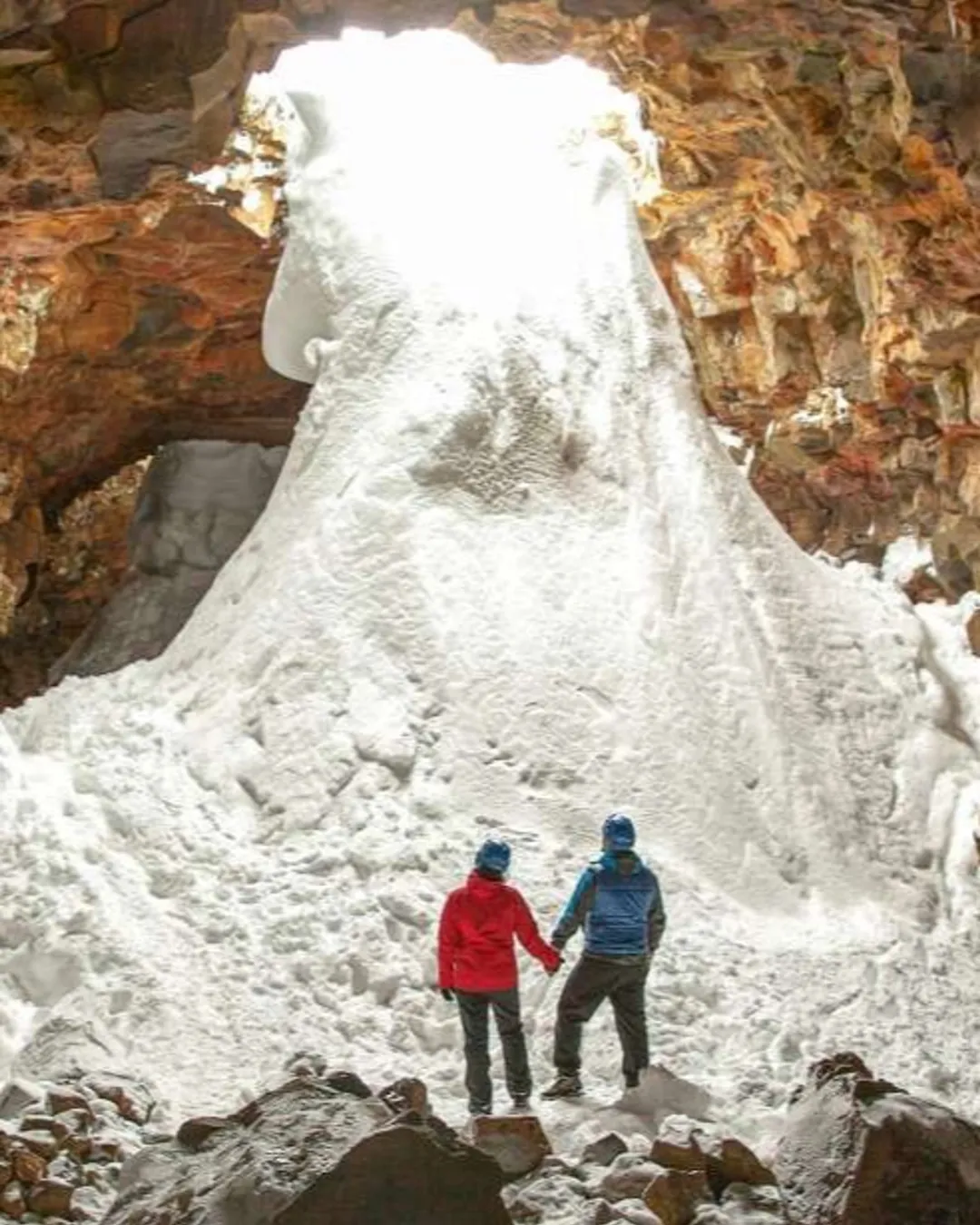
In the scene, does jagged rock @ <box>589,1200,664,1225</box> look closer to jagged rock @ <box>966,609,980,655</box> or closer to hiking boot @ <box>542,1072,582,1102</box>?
hiking boot @ <box>542,1072,582,1102</box>

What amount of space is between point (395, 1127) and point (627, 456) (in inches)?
285

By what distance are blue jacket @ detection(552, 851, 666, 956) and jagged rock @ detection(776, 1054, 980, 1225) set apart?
5.69ft

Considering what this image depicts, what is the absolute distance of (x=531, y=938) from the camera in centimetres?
711

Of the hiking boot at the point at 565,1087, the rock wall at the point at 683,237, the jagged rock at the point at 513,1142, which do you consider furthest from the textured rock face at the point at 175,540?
the jagged rock at the point at 513,1142

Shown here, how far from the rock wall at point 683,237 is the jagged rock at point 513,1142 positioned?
3743 millimetres

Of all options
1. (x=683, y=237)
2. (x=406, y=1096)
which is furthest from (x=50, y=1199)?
(x=683, y=237)

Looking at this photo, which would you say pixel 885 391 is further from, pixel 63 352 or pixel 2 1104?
pixel 2 1104

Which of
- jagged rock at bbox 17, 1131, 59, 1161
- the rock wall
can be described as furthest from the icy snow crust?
jagged rock at bbox 17, 1131, 59, 1161

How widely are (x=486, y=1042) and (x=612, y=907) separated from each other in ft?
2.22

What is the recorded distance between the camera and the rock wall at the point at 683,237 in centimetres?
732

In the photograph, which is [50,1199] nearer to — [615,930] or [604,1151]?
[604,1151]

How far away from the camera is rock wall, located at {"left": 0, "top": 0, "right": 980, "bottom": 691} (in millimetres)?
7324

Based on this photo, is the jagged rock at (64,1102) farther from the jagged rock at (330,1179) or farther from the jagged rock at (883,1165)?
the jagged rock at (883,1165)

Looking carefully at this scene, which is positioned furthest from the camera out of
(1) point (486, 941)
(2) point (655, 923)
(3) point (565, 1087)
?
(3) point (565, 1087)
